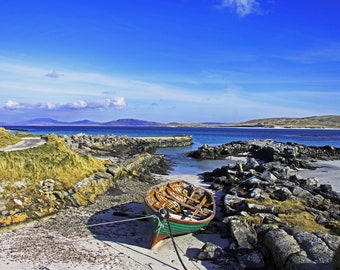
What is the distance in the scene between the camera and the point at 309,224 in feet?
36.4

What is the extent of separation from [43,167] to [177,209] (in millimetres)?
6436

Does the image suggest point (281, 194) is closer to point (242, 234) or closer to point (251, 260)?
point (242, 234)

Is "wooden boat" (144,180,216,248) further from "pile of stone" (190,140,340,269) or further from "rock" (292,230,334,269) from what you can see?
"rock" (292,230,334,269)

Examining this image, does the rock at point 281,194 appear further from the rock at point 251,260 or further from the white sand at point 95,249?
the rock at point 251,260

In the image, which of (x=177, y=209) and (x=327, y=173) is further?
(x=327, y=173)

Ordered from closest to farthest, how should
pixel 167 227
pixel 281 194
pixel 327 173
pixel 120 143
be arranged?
pixel 167 227 < pixel 281 194 < pixel 327 173 < pixel 120 143

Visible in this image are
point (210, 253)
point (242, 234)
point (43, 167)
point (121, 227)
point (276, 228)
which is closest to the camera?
point (210, 253)

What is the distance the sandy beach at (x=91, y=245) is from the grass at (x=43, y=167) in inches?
86.5

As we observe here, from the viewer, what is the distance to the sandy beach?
29.0 ft

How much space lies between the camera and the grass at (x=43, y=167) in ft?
45.4

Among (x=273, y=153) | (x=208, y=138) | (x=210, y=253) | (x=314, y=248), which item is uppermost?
(x=314, y=248)

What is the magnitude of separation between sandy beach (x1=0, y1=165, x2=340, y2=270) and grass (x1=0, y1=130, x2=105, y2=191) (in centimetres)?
220

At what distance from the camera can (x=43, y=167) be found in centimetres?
1501

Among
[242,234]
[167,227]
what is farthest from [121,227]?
[242,234]
